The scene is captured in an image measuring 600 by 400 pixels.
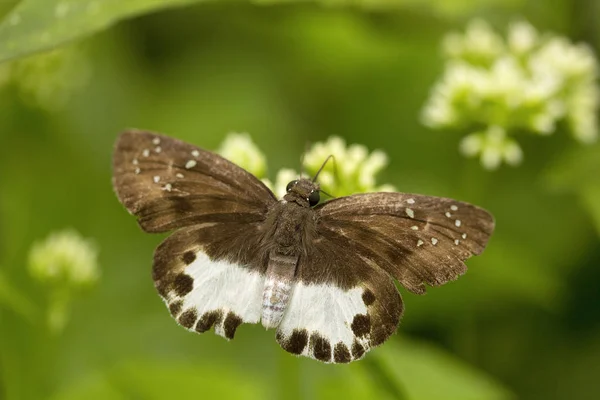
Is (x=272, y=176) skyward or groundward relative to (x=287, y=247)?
skyward

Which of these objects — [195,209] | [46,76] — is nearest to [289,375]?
[195,209]

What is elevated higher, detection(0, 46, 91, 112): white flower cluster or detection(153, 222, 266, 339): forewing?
detection(0, 46, 91, 112): white flower cluster

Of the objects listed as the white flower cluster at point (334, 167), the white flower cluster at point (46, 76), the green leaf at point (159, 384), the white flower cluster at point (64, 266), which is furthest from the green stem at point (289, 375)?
the white flower cluster at point (46, 76)

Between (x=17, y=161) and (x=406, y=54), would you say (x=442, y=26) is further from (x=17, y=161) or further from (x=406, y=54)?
(x=17, y=161)

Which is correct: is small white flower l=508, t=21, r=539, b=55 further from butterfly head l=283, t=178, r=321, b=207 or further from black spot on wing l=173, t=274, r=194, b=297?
black spot on wing l=173, t=274, r=194, b=297

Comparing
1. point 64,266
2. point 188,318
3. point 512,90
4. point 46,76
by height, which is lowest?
point 188,318

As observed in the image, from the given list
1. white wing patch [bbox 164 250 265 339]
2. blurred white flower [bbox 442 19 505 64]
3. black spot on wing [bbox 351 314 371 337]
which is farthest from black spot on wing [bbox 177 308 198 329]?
blurred white flower [bbox 442 19 505 64]

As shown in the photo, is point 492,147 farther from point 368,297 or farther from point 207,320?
point 207,320
